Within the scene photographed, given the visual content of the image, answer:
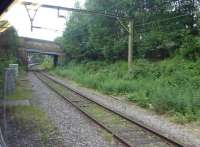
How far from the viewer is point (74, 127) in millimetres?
10930

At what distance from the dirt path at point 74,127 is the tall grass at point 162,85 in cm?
334

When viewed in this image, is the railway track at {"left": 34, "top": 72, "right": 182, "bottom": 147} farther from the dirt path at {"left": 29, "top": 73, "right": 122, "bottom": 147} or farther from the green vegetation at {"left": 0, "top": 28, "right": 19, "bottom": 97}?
the green vegetation at {"left": 0, "top": 28, "right": 19, "bottom": 97}

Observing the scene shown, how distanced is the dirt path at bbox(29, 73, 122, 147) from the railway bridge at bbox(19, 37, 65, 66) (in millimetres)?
44228

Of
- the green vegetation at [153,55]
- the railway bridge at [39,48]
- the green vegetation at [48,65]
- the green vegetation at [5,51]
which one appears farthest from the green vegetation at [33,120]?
the green vegetation at [48,65]

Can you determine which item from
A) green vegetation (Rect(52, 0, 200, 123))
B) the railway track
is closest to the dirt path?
the railway track

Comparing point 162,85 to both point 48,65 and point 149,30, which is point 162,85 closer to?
point 149,30

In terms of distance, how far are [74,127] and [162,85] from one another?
28.6ft

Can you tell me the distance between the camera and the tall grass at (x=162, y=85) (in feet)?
43.7

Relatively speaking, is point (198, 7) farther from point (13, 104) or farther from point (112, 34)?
point (13, 104)

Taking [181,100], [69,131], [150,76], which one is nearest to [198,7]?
[150,76]

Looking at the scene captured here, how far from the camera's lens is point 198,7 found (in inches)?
925

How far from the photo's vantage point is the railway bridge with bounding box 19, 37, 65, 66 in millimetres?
60719

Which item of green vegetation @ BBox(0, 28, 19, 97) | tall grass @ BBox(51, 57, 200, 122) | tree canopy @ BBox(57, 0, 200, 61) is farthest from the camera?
tree canopy @ BBox(57, 0, 200, 61)

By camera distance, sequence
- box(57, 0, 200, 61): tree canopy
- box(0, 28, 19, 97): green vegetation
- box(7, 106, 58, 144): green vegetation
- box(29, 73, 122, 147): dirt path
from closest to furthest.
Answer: box(29, 73, 122, 147): dirt path < box(7, 106, 58, 144): green vegetation < box(0, 28, 19, 97): green vegetation < box(57, 0, 200, 61): tree canopy
